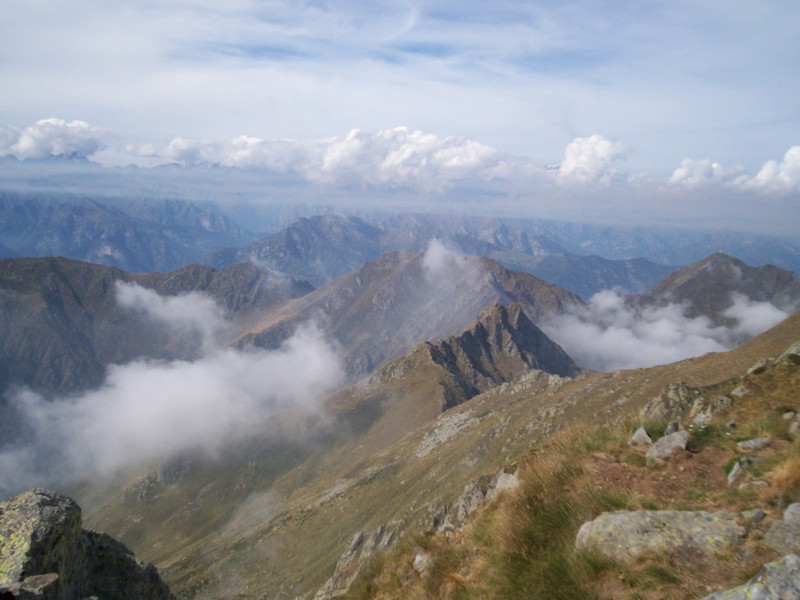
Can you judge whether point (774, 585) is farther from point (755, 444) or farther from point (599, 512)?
point (755, 444)

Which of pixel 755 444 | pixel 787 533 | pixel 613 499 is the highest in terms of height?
pixel 787 533

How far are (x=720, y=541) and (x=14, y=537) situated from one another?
1889 cm

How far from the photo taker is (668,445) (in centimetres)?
1078

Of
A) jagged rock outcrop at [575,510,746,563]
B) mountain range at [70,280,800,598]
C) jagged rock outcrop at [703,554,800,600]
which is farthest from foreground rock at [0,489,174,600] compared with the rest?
mountain range at [70,280,800,598]

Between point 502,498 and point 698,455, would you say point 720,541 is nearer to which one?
point 698,455

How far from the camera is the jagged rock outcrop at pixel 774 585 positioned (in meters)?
4.80

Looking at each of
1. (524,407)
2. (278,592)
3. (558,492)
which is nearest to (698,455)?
(558,492)

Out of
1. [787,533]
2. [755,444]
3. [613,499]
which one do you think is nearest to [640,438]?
[755,444]

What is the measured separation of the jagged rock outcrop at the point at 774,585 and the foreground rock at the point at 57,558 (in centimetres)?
1394

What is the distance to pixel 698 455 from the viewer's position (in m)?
10.5

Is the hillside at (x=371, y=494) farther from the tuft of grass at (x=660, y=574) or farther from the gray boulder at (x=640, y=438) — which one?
the tuft of grass at (x=660, y=574)

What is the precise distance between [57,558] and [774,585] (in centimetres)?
1865

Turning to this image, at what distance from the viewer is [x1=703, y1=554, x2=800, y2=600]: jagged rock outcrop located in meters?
4.80

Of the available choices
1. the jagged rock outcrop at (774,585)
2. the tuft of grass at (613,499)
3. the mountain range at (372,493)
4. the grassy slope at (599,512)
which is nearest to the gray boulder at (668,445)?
the grassy slope at (599,512)
